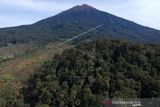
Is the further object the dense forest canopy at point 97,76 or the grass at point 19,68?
the grass at point 19,68

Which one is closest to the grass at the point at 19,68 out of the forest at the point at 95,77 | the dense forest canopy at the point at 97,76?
the dense forest canopy at the point at 97,76

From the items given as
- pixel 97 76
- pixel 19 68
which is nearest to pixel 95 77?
pixel 97 76

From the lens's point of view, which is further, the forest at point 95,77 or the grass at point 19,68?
the grass at point 19,68

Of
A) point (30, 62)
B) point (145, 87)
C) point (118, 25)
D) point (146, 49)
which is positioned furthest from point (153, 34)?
point (145, 87)

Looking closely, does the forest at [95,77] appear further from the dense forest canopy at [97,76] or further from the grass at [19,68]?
the grass at [19,68]

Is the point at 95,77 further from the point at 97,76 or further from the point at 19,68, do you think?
the point at 19,68

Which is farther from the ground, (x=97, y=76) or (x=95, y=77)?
(x=97, y=76)

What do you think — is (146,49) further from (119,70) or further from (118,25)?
(118,25)
